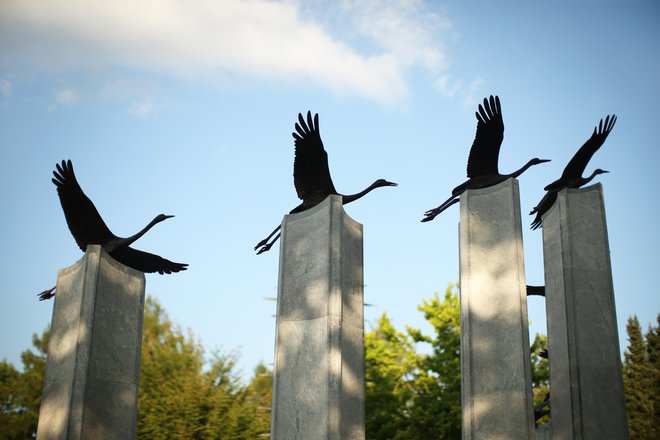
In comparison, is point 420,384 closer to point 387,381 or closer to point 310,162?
point 387,381

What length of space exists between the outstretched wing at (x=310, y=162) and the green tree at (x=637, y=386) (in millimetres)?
24024

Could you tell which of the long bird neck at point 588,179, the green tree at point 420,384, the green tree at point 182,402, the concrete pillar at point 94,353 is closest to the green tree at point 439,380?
the green tree at point 420,384

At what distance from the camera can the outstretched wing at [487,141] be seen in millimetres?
→ 12641

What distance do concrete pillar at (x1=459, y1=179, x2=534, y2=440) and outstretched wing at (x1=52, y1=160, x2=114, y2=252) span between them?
6.15 meters

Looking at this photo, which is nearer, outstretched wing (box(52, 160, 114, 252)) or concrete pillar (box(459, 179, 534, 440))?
concrete pillar (box(459, 179, 534, 440))

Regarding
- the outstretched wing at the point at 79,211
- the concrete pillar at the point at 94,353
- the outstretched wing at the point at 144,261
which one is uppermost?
the outstretched wing at the point at 79,211

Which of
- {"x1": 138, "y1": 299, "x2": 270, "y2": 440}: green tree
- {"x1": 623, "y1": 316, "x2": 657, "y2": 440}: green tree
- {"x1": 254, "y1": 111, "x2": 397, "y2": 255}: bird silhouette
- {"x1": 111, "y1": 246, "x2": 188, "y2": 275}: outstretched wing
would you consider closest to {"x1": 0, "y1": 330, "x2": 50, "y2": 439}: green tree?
{"x1": 138, "y1": 299, "x2": 270, "y2": 440}: green tree

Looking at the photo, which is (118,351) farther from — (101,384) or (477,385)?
(477,385)

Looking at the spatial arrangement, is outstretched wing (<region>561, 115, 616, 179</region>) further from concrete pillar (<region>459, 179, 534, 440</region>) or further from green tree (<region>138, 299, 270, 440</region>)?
green tree (<region>138, 299, 270, 440</region>)

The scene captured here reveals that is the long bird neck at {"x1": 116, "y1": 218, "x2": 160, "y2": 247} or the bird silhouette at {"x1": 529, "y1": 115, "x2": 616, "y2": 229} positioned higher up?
the bird silhouette at {"x1": 529, "y1": 115, "x2": 616, "y2": 229}

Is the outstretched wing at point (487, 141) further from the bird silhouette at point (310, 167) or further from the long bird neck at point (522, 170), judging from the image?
the bird silhouette at point (310, 167)

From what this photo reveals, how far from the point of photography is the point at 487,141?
12.7 meters

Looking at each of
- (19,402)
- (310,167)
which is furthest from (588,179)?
(19,402)

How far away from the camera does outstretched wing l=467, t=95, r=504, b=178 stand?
41.5 feet
